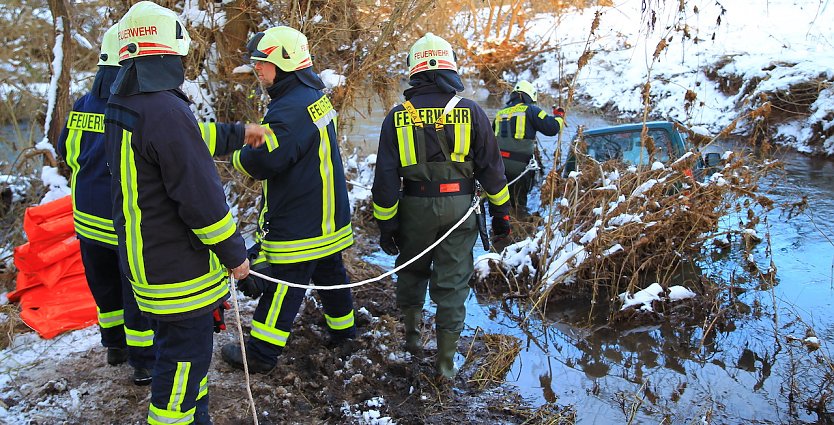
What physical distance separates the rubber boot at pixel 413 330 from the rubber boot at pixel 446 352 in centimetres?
31

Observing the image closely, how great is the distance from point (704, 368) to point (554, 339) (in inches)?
42.3

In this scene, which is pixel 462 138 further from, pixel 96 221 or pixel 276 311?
pixel 96 221

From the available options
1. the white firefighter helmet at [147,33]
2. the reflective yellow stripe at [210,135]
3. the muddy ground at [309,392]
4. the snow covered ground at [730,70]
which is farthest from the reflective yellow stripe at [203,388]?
the snow covered ground at [730,70]

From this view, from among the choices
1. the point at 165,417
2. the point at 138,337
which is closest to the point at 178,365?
the point at 165,417

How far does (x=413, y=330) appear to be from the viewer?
4.30 metres

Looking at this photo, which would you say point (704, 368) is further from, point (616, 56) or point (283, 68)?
point (616, 56)

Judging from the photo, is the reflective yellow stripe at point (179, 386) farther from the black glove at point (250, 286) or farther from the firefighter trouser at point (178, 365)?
the black glove at point (250, 286)

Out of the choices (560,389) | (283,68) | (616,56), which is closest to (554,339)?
(560,389)

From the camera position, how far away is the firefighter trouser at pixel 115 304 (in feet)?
11.5

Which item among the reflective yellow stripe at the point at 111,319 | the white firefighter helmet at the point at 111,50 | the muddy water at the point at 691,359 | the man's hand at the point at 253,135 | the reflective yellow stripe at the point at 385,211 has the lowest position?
the muddy water at the point at 691,359

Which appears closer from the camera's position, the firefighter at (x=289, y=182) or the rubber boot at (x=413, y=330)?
the firefighter at (x=289, y=182)

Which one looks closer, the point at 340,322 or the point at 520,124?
the point at 340,322

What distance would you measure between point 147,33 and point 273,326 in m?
1.88

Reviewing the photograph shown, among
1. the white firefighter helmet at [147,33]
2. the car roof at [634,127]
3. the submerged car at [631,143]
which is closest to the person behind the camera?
the white firefighter helmet at [147,33]
